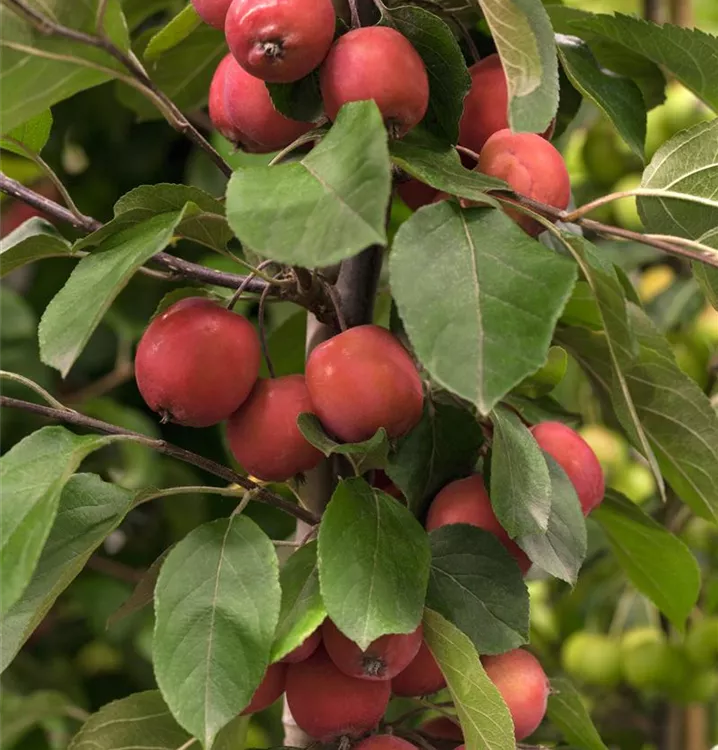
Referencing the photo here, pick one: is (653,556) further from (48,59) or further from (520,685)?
(48,59)

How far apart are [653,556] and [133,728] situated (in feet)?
0.90

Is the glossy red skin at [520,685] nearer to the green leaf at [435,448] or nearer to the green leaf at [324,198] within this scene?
the green leaf at [435,448]

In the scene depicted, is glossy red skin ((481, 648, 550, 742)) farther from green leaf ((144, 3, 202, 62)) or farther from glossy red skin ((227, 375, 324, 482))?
green leaf ((144, 3, 202, 62))

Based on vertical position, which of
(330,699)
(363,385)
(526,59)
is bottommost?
(330,699)

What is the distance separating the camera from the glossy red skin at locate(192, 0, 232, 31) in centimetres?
41

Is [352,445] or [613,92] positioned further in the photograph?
[613,92]

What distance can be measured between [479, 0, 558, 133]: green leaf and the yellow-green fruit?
634 mm

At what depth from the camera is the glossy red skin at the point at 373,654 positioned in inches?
14.7

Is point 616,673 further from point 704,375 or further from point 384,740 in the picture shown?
point 384,740

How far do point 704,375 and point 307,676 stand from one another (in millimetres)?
568

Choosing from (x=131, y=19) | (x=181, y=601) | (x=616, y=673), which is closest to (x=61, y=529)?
(x=181, y=601)

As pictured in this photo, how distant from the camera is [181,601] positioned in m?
0.37

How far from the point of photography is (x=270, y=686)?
408 mm

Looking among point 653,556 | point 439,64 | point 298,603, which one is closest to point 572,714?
point 653,556
